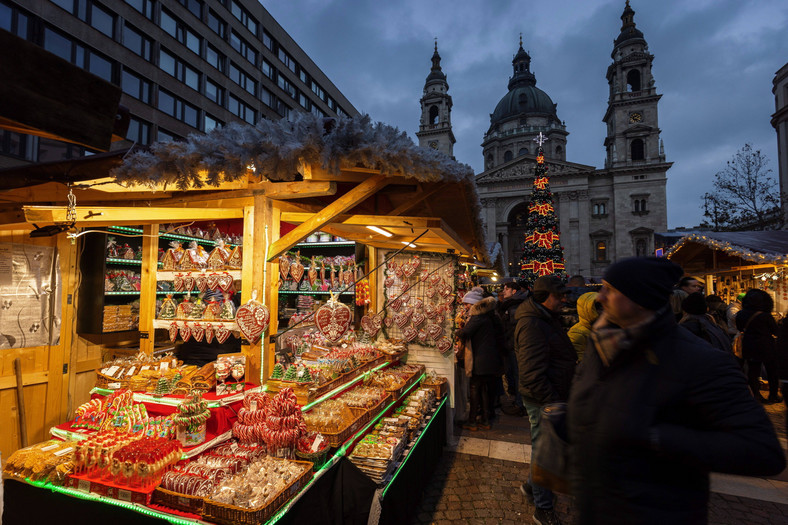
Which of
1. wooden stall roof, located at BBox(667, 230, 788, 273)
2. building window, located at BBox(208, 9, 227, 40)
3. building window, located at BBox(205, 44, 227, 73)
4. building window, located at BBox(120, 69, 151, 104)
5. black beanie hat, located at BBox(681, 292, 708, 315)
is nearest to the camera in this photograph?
black beanie hat, located at BBox(681, 292, 708, 315)

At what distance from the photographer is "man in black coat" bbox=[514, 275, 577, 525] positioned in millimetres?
2961

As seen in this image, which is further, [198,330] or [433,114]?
[433,114]

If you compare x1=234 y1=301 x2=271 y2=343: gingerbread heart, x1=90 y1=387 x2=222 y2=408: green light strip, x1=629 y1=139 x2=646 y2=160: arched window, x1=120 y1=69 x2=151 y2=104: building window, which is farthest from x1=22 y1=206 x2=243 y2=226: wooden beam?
x1=629 y1=139 x2=646 y2=160: arched window

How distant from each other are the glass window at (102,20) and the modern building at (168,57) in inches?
1.8

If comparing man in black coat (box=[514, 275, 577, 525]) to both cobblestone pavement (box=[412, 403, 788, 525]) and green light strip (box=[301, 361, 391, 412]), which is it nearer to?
cobblestone pavement (box=[412, 403, 788, 525])

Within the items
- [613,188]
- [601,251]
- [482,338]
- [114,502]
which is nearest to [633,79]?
[613,188]

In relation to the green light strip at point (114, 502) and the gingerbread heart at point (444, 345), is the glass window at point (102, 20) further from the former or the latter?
the green light strip at point (114, 502)

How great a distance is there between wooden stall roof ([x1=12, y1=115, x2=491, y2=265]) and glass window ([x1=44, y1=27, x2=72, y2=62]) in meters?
18.3

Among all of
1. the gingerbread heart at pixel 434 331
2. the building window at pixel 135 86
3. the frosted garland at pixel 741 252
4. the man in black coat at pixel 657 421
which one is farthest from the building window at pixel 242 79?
the man in black coat at pixel 657 421

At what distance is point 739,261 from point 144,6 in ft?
91.1

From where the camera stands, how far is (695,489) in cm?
114

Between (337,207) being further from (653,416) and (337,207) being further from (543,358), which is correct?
(653,416)

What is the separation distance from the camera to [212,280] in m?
3.06

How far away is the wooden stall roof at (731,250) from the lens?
7761mm
